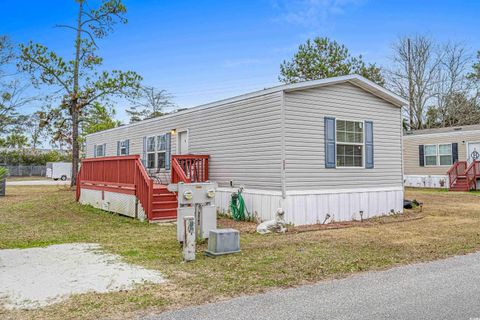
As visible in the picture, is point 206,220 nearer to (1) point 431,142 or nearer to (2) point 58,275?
(2) point 58,275

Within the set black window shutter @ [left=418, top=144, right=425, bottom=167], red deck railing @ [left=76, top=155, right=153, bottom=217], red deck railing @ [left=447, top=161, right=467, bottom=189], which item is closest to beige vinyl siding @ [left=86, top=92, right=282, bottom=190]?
red deck railing @ [left=76, top=155, right=153, bottom=217]

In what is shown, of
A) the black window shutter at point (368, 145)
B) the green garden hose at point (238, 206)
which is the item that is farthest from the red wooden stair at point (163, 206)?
the black window shutter at point (368, 145)

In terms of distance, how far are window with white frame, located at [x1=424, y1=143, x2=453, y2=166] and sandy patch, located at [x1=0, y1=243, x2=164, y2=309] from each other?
1983cm

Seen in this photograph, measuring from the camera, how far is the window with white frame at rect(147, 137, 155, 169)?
1420 cm

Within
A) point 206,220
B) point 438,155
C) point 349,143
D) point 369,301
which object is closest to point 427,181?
point 438,155

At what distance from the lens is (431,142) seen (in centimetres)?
2180

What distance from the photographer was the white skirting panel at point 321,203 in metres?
9.23

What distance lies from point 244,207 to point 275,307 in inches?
249

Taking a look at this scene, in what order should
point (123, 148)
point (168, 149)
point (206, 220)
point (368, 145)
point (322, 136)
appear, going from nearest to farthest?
point (206, 220) → point (322, 136) → point (368, 145) → point (168, 149) → point (123, 148)

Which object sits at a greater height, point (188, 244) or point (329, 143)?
point (329, 143)

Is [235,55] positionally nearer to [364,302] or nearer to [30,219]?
[30,219]

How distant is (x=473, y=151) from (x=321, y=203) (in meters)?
14.1

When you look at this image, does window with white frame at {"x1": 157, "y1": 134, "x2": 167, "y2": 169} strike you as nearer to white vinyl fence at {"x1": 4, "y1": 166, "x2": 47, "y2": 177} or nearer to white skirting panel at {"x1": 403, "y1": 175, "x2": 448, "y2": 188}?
white skirting panel at {"x1": 403, "y1": 175, "x2": 448, "y2": 188}

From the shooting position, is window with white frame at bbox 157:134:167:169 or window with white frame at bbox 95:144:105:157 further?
window with white frame at bbox 95:144:105:157
